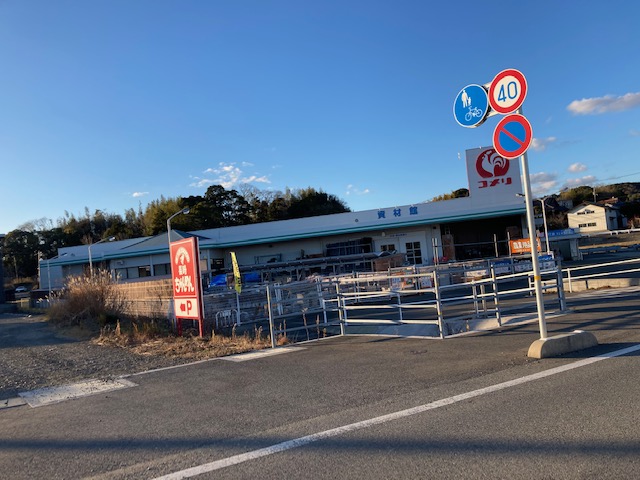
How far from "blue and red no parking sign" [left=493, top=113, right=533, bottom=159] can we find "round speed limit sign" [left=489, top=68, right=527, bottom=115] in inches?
9.0

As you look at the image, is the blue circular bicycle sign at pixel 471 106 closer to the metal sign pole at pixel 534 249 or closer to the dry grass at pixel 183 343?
the metal sign pole at pixel 534 249

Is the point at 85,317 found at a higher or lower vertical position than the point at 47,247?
lower

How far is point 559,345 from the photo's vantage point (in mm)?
7492

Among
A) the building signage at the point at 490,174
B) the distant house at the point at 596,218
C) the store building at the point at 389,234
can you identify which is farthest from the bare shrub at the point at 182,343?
the distant house at the point at 596,218

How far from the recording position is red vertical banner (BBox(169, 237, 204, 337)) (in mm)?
11312

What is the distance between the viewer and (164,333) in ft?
42.9

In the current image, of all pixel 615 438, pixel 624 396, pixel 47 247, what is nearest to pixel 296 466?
pixel 615 438

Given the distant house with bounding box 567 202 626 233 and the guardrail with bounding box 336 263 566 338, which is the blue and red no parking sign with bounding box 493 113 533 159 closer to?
the guardrail with bounding box 336 263 566 338

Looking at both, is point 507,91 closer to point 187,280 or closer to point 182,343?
point 187,280

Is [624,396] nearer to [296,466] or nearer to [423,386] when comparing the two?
[423,386]

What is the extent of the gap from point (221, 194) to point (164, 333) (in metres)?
71.6

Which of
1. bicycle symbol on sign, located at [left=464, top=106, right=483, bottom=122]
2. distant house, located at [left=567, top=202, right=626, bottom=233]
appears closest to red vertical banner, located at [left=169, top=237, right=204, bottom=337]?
bicycle symbol on sign, located at [left=464, top=106, right=483, bottom=122]

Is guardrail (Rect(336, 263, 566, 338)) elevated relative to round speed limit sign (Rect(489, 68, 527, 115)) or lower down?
lower down

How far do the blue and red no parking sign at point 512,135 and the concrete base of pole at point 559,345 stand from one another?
2796mm
